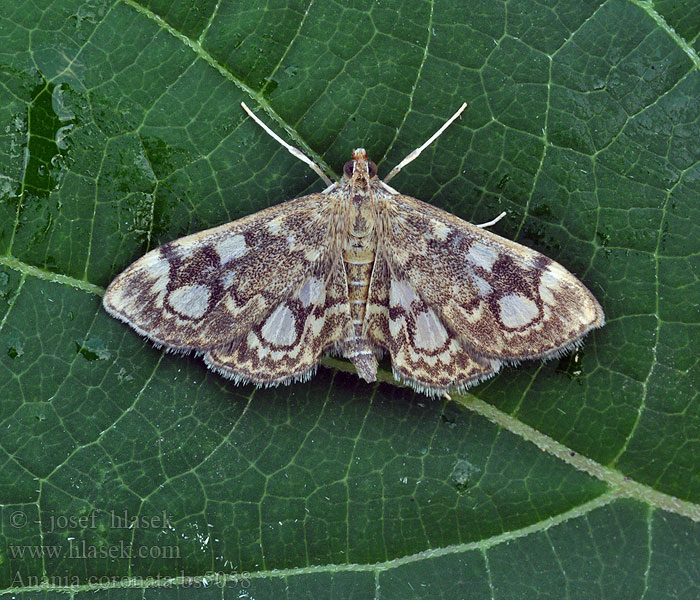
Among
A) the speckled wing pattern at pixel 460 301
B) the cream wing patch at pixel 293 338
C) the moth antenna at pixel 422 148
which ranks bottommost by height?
the cream wing patch at pixel 293 338

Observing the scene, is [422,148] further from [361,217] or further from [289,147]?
[289,147]

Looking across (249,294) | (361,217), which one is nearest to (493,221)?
(361,217)

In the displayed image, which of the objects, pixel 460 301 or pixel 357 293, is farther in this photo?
pixel 357 293

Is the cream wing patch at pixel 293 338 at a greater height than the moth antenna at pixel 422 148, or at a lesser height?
lesser

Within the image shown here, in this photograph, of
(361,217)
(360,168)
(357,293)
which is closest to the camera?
(360,168)

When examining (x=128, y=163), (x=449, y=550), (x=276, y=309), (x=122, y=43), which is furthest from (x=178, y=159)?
(x=449, y=550)

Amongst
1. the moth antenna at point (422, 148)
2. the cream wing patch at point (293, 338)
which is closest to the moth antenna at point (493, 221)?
the moth antenna at point (422, 148)

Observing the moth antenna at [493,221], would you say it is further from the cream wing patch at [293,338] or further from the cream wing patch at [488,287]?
the cream wing patch at [293,338]

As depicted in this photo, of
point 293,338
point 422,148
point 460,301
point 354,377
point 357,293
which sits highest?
point 422,148
